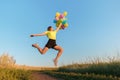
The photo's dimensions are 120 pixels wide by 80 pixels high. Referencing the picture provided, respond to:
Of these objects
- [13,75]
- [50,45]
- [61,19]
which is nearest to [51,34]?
[50,45]

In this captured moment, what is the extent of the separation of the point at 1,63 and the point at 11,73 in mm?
9795

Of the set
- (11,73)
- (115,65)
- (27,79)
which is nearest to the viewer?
(27,79)

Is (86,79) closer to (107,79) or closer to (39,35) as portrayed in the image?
(107,79)

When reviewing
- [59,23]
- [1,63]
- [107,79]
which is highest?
[59,23]

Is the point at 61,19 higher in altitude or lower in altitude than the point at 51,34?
higher

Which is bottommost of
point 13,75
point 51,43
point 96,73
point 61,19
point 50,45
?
point 13,75

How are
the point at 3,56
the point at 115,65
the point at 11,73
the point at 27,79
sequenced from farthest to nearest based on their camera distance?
the point at 3,56, the point at 115,65, the point at 11,73, the point at 27,79

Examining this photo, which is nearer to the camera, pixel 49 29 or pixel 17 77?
pixel 17 77

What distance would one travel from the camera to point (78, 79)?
50.2 feet

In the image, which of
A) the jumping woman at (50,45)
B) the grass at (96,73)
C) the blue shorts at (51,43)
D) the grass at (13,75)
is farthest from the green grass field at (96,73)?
the grass at (13,75)

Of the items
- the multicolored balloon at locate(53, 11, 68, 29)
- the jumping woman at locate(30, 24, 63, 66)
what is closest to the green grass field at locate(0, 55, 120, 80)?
the jumping woman at locate(30, 24, 63, 66)

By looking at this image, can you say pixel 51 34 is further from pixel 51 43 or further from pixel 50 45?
pixel 50 45

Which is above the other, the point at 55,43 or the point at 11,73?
the point at 55,43

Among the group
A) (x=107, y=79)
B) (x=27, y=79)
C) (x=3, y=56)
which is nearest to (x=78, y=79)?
(x=107, y=79)
